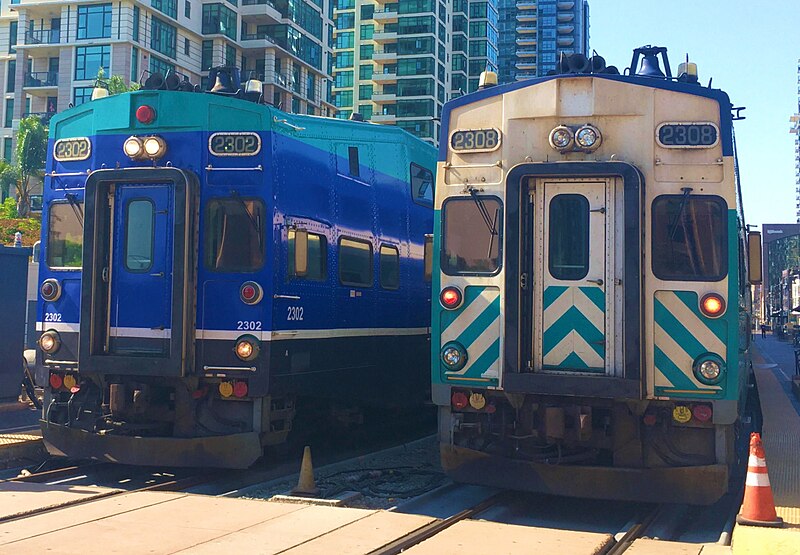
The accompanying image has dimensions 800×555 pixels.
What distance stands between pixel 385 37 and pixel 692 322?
82.8 m

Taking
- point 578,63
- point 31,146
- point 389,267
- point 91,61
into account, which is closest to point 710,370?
point 578,63

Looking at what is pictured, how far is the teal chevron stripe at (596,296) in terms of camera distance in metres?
8.45

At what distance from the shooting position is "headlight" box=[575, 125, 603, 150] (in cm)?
857

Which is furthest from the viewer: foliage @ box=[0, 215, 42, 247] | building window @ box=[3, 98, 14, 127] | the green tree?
building window @ box=[3, 98, 14, 127]

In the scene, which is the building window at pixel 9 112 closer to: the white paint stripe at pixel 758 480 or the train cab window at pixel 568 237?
the train cab window at pixel 568 237

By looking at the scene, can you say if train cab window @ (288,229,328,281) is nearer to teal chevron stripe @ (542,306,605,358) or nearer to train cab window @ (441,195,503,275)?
train cab window @ (441,195,503,275)

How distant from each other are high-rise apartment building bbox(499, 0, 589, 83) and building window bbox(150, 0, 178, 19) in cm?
8239

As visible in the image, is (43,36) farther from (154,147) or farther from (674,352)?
(674,352)

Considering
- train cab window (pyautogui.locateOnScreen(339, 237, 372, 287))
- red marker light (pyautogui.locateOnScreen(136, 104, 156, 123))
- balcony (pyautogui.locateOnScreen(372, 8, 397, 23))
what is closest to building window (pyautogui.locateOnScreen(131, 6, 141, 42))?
balcony (pyautogui.locateOnScreen(372, 8, 397, 23))

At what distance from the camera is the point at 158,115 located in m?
10.2

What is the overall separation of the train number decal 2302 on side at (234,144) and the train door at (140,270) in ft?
2.13

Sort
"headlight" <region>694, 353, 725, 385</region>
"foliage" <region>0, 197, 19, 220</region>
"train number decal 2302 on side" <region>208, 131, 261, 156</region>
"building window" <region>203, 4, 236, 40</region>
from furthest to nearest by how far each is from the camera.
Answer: "building window" <region>203, 4, 236, 40</region>
"foliage" <region>0, 197, 19, 220</region>
"train number decal 2302 on side" <region>208, 131, 261, 156</region>
"headlight" <region>694, 353, 725, 385</region>

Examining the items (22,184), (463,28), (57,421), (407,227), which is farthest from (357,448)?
(463,28)

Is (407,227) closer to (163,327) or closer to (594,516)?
(163,327)
